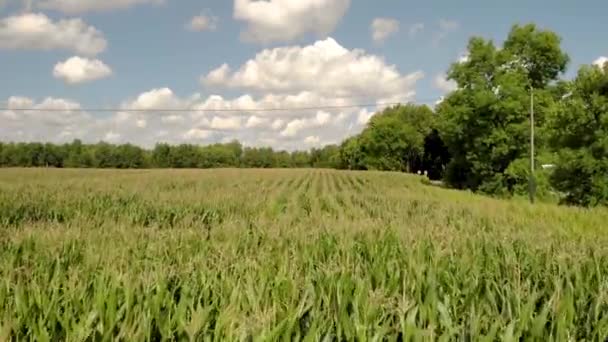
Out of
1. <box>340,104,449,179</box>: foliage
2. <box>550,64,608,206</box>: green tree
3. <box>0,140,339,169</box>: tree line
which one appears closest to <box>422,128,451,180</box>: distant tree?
<box>340,104,449,179</box>: foliage

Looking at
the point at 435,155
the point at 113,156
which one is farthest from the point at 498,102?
the point at 113,156

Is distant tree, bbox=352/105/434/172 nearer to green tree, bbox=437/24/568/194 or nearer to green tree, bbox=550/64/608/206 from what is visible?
green tree, bbox=437/24/568/194

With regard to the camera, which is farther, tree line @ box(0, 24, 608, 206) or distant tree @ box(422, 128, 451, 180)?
distant tree @ box(422, 128, 451, 180)

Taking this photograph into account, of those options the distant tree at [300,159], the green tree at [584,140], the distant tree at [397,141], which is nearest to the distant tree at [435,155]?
the distant tree at [397,141]

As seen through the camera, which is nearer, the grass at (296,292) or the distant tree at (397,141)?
the grass at (296,292)

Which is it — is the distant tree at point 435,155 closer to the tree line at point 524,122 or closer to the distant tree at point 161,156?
the tree line at point 524,122

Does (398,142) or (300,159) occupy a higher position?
(398,142)

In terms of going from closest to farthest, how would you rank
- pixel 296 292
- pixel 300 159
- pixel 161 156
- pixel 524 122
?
pixel 296 292, pixel 524 122, pixel 161 156, pixel 300 159

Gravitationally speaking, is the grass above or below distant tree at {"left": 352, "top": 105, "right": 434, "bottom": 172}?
below

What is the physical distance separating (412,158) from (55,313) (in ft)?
367

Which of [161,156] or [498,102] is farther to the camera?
[161,156]

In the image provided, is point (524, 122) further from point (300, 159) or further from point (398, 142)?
point (300, 159)

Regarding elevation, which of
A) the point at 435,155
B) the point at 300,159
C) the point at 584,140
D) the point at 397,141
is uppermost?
the point at 397,141

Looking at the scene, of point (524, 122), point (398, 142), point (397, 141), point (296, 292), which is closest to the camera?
point (296, 292)
